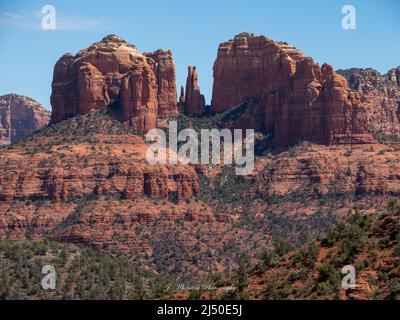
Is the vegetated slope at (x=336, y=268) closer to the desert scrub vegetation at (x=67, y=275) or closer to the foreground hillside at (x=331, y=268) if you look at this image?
the foreground hillside at (x=331, y=268)

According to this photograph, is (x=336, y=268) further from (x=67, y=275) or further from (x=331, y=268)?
(x=67, y=275)

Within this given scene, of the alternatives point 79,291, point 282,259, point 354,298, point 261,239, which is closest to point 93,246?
point 261,239

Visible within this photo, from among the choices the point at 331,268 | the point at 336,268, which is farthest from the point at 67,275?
the point at 331,268

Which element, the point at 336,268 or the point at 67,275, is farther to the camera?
the point at 67,275

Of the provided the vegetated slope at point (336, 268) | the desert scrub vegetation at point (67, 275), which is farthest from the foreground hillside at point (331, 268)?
the desert scrub vegetation at point (67, 275)

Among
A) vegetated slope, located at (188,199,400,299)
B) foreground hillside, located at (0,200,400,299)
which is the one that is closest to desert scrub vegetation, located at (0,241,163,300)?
foreground hillside, located at (0,200,400,299)

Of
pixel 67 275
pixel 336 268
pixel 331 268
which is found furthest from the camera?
pixel 67 275

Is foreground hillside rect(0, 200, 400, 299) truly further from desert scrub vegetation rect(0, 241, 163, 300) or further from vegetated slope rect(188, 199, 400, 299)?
desert scrub vegetation rect(0, 241, 163, 300)

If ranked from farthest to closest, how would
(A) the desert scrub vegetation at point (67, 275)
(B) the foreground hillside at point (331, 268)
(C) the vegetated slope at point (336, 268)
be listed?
(A) the desert scrub vegetation at point (67, 275) < (B) the foreground hillside at point (331, 268) < (C) the vegetated slope at point (336, 268)

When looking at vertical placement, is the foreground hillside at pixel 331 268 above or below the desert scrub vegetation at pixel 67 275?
above

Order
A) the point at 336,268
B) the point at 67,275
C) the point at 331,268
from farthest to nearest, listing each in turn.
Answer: the point at 67,275 → the point at 336,268 → the point at 331,268

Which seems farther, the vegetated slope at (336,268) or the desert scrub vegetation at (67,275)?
the desert scrub vegetation at (67,275)

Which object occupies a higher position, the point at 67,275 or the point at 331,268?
the point at 331,268

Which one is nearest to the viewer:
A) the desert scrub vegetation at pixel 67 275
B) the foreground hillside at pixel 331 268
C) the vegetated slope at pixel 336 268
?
the vegetated slope at pixel 336 268
